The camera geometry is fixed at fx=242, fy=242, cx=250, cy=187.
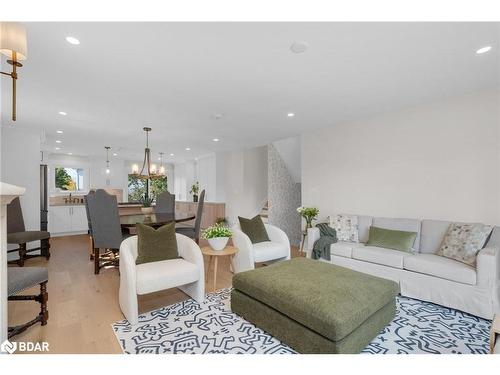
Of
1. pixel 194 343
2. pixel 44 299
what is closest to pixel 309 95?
pixel 194 343

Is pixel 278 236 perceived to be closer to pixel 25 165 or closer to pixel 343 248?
pixel 343 248

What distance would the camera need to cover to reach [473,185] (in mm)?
2957

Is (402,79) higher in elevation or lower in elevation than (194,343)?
higher

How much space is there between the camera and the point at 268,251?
331 cm

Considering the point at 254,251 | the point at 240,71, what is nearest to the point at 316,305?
the point at 254,251

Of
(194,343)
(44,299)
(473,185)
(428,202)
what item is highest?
(473,185)

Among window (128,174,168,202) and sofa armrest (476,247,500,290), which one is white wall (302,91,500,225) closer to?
sofa armrest (476,247,500,290)

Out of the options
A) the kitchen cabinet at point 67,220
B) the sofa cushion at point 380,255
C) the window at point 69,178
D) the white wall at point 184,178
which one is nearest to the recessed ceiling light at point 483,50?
the sofa cushion at point 380,255

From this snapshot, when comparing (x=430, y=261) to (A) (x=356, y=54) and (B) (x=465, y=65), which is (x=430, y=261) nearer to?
(B) (x=465, y=65)

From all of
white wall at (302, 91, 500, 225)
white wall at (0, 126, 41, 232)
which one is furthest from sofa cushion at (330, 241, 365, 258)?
white wall at (0, 126, 41, 232)

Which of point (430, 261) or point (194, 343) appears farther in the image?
point (430, 261)

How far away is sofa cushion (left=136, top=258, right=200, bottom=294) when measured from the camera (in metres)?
2.21

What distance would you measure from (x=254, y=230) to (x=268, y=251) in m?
0.42

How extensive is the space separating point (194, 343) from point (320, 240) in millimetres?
2321
